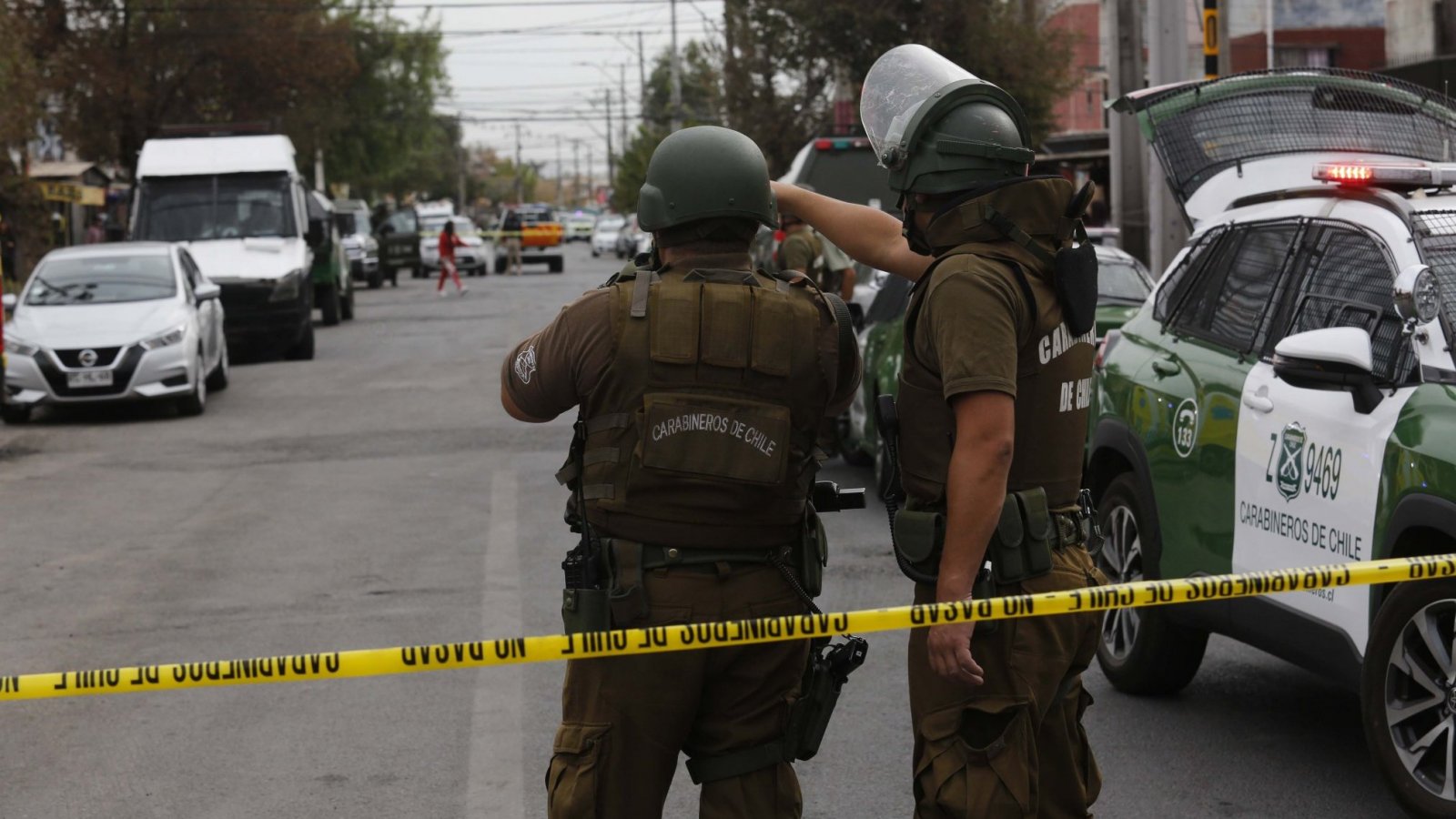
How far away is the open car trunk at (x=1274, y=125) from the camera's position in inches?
267

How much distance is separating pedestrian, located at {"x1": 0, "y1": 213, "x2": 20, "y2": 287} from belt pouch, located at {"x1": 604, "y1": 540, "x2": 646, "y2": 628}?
88.4 ft

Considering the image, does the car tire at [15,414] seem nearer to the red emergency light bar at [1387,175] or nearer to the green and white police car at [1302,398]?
the green and white police car at [1302,398]

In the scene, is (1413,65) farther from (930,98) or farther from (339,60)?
(339,60)

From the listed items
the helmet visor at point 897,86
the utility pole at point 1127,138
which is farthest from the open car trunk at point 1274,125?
the utility pole at point 1127,138

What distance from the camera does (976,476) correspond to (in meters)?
3.53

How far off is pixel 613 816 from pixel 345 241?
135 ft

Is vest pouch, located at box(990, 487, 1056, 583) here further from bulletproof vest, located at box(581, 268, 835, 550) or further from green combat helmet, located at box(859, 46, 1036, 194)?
green combat helmet, located at box(859, 46, 1036, 194)

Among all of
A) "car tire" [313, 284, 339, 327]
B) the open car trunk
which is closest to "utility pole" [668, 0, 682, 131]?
"car tire" [313, 284, 339, 327]

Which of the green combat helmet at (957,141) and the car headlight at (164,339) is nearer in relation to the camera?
the green combat helmet at (957,141)

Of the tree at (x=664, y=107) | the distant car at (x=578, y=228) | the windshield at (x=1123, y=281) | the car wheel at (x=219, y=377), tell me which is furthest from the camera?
the distant car at (x=578, y=228)

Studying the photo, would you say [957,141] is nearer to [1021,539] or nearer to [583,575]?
[1021,539]

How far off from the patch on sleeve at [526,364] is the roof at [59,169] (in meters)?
40.4

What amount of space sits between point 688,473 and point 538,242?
47548 millimetres

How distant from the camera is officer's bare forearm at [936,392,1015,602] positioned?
3.53m
